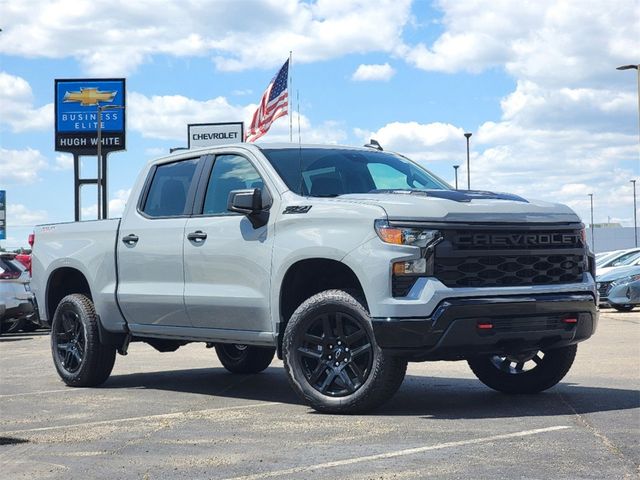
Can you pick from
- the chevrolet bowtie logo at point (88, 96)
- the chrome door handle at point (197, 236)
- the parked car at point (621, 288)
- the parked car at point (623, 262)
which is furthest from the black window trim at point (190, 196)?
the chevrolet bowtie logo at point (88, 96)

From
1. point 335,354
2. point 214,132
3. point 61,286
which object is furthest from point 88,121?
point 335,354

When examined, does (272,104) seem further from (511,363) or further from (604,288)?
(511,363)

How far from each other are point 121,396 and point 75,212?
153 feet

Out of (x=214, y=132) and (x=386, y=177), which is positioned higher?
(x=214, y=132)

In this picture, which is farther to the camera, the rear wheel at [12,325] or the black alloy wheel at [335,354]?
the rear wheel at [12,325]

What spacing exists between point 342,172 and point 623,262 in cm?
1836

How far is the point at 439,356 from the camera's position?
7480 millimetres

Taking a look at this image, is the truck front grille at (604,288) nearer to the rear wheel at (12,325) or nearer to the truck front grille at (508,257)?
the rear wheel at (12,325)

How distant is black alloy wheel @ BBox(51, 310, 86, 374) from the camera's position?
10.3 metres

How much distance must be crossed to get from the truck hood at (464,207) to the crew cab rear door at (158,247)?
1.72 metres

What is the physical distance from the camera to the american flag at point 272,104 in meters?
29.5

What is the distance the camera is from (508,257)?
25.2 ft

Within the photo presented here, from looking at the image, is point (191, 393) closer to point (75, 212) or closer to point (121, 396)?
point (121, 396)

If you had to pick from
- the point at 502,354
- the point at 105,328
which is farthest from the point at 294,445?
the point at 105,328
